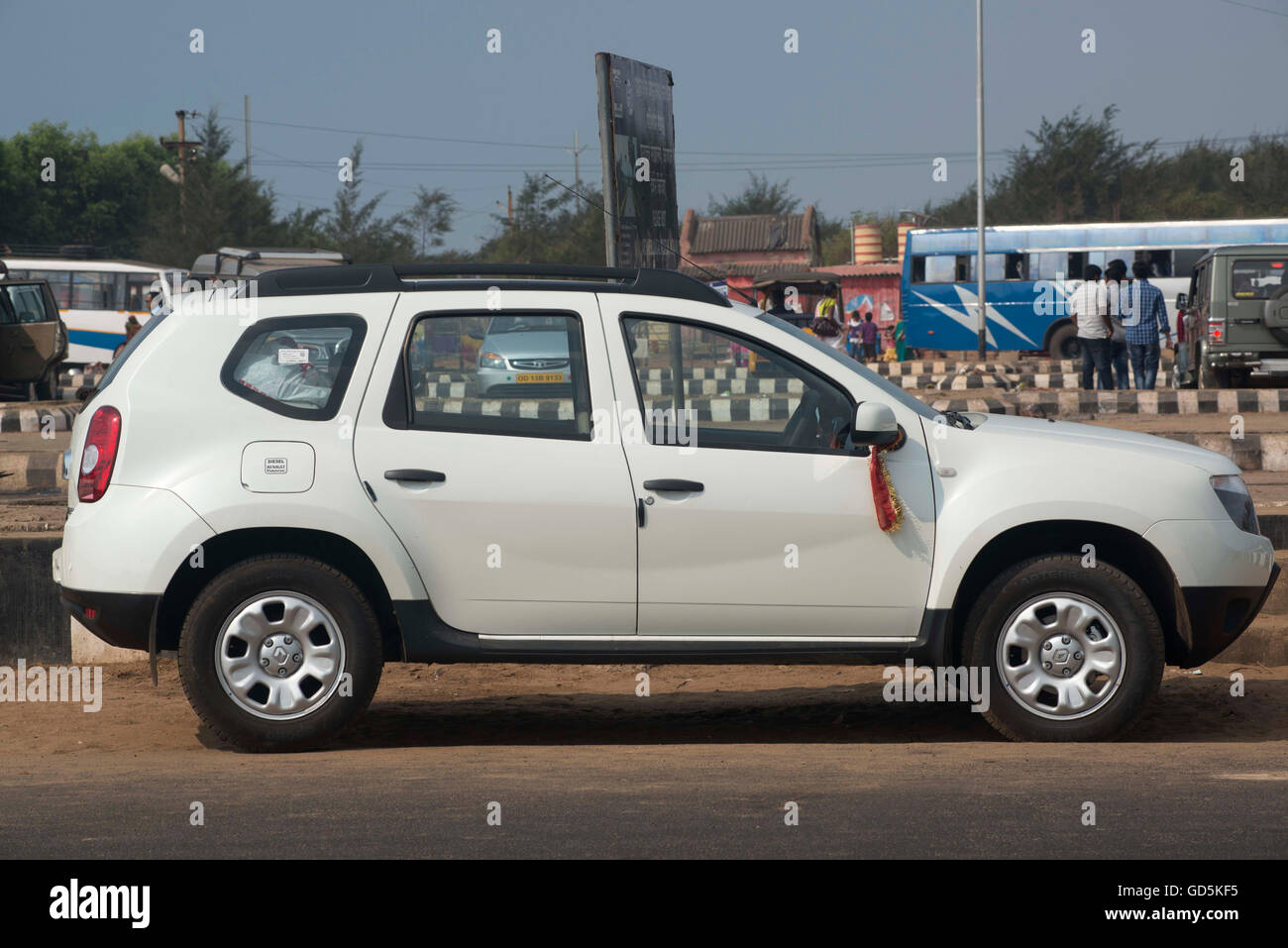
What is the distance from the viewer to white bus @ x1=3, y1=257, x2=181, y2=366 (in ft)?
135

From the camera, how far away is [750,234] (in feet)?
215

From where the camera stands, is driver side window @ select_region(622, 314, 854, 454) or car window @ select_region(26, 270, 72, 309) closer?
driver side window @ select_region(622, 314, 854, 454)

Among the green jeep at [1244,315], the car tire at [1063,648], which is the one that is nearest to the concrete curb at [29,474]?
the car tire at [1063,648]

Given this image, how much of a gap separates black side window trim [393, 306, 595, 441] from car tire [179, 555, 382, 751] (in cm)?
61

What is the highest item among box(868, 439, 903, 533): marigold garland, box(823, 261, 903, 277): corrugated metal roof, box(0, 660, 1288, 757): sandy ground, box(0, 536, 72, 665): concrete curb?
box(823, 261, 903, 277): corrugated metal roof

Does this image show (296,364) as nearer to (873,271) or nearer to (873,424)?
(873,424)

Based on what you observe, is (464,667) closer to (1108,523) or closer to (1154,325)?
(1108,523)

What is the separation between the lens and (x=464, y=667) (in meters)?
7.82

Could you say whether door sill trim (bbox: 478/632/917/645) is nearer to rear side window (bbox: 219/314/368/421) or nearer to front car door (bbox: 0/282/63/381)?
rear side window (bbox: 219/314/368/421)

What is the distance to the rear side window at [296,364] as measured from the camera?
5488 millimetres

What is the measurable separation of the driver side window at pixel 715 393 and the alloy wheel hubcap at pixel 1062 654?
0.94m

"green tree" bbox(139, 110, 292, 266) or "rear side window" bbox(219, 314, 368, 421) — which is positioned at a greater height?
"green tree" bbox(139, 110, 292, 266)

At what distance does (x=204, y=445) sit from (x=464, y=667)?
2738 millimetres
